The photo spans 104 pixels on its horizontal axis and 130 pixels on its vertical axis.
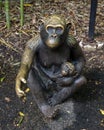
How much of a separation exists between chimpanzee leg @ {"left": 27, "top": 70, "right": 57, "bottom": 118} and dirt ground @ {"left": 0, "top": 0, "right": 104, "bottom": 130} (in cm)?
9

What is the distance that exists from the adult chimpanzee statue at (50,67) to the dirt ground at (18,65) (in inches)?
5.9

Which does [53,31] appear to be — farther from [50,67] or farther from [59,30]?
[50,67]

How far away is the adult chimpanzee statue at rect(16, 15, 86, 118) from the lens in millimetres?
2123

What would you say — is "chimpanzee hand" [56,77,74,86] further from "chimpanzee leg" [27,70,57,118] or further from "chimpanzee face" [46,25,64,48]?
"chimpanzee face" [46,25,64,48]

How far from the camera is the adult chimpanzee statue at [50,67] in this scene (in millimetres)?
2123

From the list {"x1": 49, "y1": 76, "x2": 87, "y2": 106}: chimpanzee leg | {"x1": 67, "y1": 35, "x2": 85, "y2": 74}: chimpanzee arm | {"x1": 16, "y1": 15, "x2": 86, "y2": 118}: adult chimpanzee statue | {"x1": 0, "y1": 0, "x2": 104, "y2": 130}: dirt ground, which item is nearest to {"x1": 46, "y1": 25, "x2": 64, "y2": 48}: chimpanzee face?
{"x1": 16, "y1": 15, "x2": 86, "y2": 118}: adult chimpanzee statue

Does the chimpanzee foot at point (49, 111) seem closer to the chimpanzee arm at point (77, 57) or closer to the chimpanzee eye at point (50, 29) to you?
the chimpanzee arm at point (77, 57)

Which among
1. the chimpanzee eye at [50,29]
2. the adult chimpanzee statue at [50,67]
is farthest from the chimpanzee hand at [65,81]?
the chimpanzee eye at [50,29]

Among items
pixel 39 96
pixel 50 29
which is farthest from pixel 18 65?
pixel 50 29

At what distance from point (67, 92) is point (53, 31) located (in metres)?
0.44

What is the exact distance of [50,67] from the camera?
90.4 inches

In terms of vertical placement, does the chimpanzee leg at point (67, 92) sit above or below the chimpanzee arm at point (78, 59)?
below

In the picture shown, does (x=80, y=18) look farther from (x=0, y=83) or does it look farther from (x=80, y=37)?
(x=0, y=83)

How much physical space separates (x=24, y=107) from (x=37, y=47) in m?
0.48
